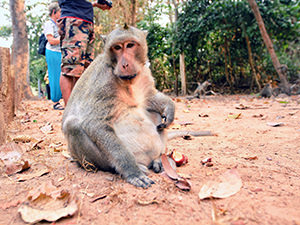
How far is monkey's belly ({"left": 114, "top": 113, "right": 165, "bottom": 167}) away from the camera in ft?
6.98

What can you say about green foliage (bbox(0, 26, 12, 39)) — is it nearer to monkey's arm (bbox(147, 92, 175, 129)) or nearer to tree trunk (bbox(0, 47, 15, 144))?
tree trunk (bbox(0, 47, 15, 144))

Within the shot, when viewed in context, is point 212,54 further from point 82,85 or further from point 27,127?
point 82,85

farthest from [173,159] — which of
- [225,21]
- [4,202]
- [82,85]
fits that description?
[225,21]

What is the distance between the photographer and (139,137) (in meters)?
2.17

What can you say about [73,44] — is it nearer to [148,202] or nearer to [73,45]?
[73,45]

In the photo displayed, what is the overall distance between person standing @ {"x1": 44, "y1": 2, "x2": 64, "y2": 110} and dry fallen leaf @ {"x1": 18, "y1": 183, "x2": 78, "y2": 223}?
386cm

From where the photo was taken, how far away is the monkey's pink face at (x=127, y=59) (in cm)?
202

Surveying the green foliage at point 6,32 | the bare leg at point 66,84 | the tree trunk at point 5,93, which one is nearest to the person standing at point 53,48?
the tree trunk at point 5,93

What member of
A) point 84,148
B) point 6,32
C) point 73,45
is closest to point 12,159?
point 84,148

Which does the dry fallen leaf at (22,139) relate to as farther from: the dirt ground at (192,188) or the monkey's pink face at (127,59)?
the monkey's pink face at (127,59)

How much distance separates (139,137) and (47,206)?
0.92m

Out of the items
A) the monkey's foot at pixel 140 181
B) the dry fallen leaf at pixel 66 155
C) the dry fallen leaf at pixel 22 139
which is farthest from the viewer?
the dry fallen leaf at pixel 22 139

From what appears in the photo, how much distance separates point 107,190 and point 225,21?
962 cm

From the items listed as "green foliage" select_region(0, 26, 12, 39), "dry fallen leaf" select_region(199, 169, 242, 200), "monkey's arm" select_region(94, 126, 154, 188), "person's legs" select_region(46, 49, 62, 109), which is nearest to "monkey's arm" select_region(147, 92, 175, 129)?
"monkey's arm" select_region(94, 126, 154, 188)
